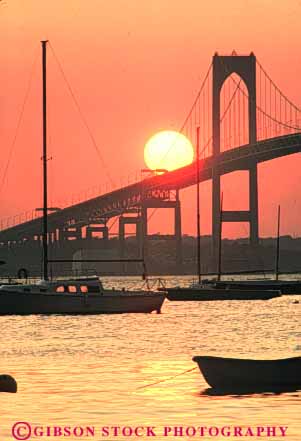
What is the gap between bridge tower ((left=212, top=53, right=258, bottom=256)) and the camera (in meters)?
126

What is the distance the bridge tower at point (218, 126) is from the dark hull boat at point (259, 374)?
97184 mm

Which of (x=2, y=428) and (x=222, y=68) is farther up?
(x=222, y=68)

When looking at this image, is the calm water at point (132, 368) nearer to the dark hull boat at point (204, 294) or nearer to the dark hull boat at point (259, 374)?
the dark hull boat at point (259, 374)

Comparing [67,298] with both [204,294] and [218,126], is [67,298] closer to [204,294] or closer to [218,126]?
[204,294]

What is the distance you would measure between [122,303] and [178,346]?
13.6 m

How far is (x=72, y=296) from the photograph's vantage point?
5728 cm

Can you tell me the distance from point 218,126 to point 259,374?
10760 cm

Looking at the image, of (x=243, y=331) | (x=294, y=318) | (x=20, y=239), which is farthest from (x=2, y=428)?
(x=20, y=239)

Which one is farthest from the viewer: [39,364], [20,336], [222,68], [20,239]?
[20,239]

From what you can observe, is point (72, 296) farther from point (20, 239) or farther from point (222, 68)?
point (20, 239)

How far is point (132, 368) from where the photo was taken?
34438 mm

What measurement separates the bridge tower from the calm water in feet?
193

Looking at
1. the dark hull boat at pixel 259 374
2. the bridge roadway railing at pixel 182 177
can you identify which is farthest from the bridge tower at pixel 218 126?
the dark hull boat at pixel 259 374

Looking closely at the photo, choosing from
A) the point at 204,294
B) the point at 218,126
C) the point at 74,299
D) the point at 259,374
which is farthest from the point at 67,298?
the point at 218,126
